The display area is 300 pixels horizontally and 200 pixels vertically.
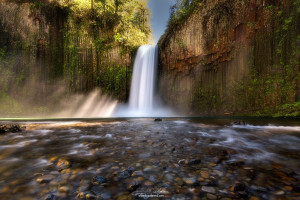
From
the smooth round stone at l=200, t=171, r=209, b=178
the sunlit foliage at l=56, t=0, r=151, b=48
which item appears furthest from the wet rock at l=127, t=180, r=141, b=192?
the sunlit foliage at l=56, t=0, r=151, b=48

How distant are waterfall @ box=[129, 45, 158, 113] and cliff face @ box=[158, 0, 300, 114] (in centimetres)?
195

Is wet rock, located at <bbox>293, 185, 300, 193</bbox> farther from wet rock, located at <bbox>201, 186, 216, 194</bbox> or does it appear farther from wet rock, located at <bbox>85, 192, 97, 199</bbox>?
wet rock, located at <bbox>85, 192, 97, 199</bbox>

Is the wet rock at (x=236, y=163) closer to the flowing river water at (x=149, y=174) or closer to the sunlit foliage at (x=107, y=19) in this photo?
the flowing river water at (x=149, y=174)

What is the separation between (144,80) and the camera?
49.2 feet

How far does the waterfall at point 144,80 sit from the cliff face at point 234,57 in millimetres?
1951

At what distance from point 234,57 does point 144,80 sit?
8.19 m

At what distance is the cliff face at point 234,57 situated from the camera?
7371mm

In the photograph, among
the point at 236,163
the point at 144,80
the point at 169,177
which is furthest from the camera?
the point at 144,80

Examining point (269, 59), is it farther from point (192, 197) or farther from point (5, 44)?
point (5, 44)

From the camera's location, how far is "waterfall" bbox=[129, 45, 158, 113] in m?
14.9

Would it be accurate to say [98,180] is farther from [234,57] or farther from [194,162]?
[234,57]

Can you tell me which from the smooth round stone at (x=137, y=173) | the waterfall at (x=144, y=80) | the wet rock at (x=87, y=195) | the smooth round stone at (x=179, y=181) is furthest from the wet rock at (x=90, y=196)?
the waterfall at (x=144, y=80)

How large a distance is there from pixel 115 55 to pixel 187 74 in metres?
8.05

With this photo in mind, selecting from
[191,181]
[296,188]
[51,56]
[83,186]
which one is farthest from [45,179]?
[51,56]
